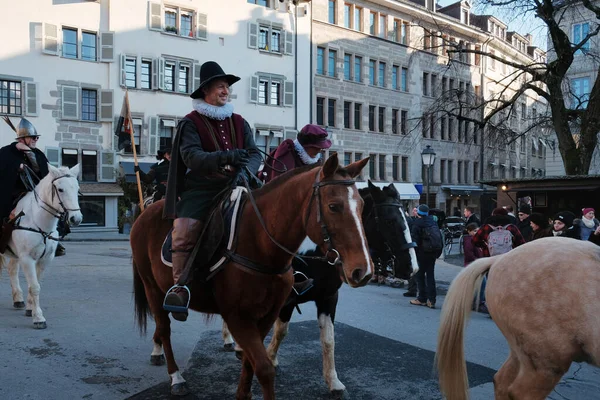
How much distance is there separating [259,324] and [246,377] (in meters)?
0.41

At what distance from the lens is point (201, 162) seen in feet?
12.0

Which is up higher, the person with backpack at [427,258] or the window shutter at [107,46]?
the window shutter at [107,46]

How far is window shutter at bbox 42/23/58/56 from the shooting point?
25953mm

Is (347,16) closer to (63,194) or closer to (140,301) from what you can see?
(63,194)

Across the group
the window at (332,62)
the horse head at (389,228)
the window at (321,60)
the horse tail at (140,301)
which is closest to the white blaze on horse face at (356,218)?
the horse head at (389,228)

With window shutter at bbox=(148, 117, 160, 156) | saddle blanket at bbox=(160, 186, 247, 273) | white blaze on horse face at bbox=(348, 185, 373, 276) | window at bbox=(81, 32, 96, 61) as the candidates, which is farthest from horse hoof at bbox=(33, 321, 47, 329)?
window at bbox=(81, 32, 96, 61)

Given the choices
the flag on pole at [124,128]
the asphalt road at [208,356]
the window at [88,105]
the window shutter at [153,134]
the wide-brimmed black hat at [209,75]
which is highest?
the window at [88,105]

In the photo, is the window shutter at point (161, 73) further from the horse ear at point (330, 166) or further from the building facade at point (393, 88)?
the horse ear at point (330, 166)

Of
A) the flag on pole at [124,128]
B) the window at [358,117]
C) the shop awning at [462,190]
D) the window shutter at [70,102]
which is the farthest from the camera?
the shop awning at [462,190]

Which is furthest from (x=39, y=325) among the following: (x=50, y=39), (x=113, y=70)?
(x=113, y=70)

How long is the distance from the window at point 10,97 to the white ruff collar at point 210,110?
83.3 ft

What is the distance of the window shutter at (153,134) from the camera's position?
28.7 metres

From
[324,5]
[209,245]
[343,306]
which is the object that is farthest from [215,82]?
[324,5]

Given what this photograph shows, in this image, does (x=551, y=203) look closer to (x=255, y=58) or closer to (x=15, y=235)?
(x=15, y=235)
